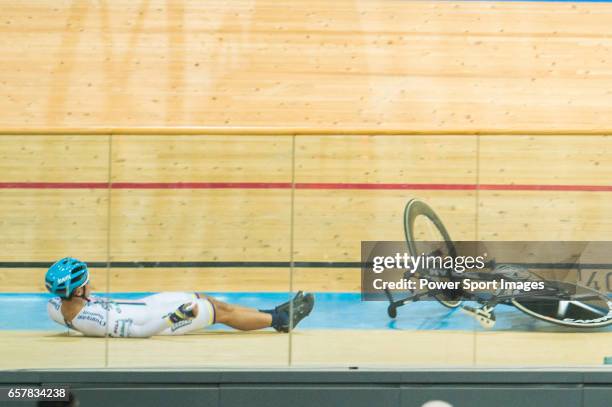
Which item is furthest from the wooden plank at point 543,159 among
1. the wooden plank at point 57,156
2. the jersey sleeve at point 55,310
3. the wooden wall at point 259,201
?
the jersey sleeve at point 55,310

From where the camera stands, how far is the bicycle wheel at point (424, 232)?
5.98 m

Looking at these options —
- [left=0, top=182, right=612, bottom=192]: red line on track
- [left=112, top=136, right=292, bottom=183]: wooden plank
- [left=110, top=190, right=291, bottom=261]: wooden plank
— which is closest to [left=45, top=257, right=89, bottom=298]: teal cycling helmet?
[left=110, top=190, right=291, bottom=261]: wooden plank

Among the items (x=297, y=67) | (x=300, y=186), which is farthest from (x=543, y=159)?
(x=297, y=67)

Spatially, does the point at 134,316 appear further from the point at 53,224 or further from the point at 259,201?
Answer: the point at 259,201

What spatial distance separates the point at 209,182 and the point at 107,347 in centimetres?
132

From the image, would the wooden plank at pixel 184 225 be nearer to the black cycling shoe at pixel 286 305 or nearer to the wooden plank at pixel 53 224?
the wooden plank at pixel 53 224

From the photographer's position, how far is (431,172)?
6.00 m

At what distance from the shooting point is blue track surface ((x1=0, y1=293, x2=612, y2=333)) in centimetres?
599

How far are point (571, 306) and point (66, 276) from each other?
134 inches

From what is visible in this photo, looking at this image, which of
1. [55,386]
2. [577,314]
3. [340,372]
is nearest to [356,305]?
[340,372]

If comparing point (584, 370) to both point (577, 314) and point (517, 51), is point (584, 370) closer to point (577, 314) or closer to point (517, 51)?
point (577, 314)

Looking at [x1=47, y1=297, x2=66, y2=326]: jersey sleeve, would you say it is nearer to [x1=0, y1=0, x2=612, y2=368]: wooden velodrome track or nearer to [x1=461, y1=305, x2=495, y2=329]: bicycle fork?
[x1=0, y1=0, x2=612, y2=368]: wooden velodrome track

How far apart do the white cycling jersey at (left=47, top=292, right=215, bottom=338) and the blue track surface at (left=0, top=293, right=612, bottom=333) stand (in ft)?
0.20

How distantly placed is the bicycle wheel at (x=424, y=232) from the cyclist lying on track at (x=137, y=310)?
792 mm
